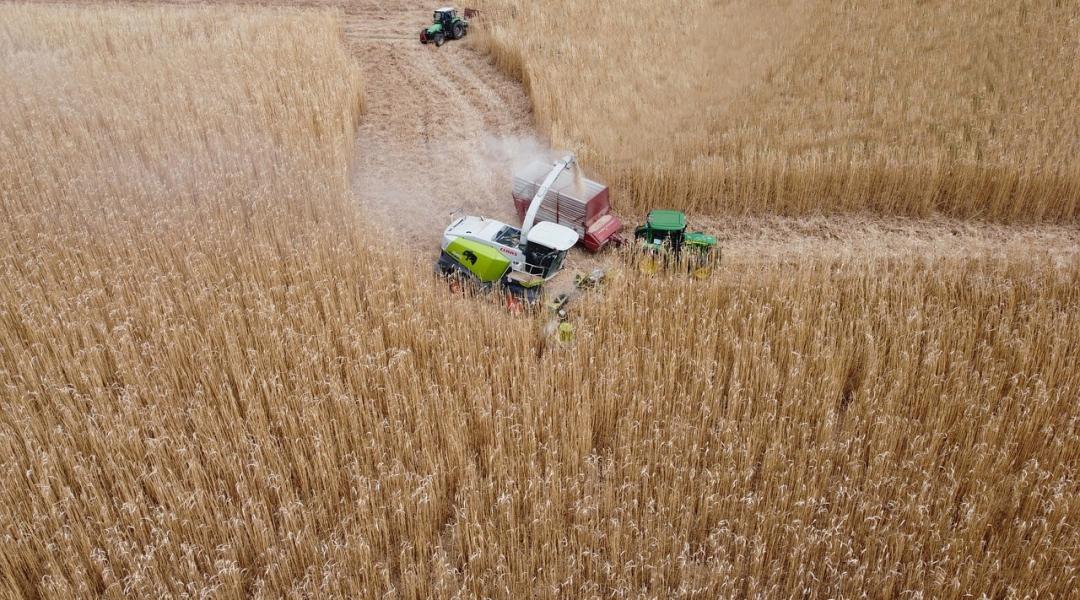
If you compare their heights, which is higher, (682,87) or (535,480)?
(682,87)

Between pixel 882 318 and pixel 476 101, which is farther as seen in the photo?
pixel 476 101

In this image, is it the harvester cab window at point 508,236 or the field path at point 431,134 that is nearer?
the harvester cab window at point 508,236

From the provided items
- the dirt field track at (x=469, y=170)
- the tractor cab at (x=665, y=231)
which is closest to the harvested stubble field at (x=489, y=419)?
the tractor cab at (x=665, y=231)

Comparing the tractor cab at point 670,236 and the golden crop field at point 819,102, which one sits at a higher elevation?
the golden crop field at point 819,102

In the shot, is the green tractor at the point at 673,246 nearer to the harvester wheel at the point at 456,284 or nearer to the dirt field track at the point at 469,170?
the dirt field track at the point at 469,170

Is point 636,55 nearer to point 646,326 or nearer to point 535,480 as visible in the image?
point 646,326

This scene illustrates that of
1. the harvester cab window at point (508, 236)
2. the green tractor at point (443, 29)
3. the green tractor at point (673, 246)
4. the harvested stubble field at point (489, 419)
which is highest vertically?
the green tractor at point (443, 29)

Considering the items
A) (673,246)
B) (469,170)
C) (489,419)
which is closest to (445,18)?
(469,170)

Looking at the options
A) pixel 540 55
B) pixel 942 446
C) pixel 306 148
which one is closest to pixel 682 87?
pixel 540 55
